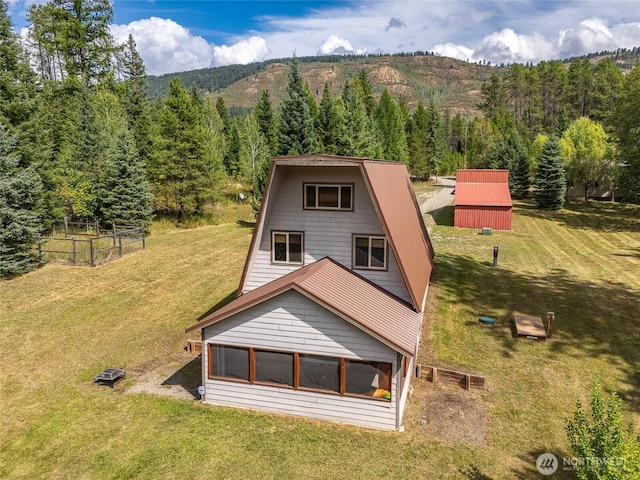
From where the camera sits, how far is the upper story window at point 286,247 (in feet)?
45.8

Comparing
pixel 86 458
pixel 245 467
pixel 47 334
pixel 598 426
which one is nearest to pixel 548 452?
pixel 598 426

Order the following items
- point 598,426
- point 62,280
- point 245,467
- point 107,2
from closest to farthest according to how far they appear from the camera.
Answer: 1. point 598,426
2. point 245,467
3. point 62,280
4. point 107,2

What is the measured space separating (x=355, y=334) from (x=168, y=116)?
30.9m

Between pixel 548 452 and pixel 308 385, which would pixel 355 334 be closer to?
pixel 308 385

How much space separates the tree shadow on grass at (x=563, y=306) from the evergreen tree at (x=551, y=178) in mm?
25519

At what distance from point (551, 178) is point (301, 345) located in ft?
149

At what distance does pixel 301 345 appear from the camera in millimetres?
11000

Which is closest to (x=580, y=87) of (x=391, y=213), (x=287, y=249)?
(x=391, y=213)

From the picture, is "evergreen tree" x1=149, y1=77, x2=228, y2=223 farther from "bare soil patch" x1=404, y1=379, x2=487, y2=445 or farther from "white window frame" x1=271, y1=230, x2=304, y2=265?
"bare soil patch" x1=404, y1=379, x2=487, y2=445

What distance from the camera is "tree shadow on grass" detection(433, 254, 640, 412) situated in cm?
1478

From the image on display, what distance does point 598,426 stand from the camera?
727 centimetres

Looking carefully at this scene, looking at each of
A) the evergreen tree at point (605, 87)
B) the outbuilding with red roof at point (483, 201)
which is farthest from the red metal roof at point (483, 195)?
the evergreen tree at point (605, 87)

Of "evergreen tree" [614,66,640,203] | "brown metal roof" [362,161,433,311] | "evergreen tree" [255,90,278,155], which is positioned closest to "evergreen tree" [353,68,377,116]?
"evergreen tree" [255,90,278,155]

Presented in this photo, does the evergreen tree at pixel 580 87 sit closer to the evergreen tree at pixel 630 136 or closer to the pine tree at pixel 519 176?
the pine tree at pixel 519 176
